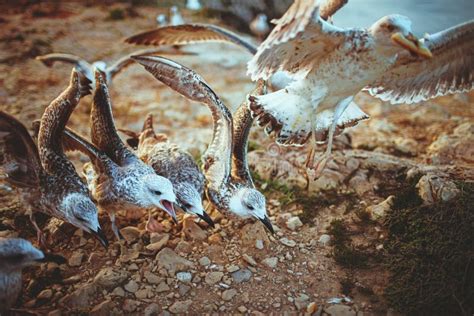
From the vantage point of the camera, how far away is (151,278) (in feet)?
9.53

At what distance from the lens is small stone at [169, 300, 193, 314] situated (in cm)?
267

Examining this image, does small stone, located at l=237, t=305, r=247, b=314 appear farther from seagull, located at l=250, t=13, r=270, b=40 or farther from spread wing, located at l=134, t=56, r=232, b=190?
seagull, located at l=250, t=13, r=270, b=40

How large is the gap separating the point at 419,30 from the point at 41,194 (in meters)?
4.04

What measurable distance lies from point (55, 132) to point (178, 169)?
105cm

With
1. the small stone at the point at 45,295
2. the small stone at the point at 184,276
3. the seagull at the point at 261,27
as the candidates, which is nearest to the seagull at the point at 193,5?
the seagull at the point at 261,27

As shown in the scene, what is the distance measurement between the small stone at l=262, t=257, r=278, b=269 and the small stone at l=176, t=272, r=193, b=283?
60 centimetres

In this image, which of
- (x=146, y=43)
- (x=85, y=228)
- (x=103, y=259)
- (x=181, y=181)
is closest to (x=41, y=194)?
(x=85, y=228)

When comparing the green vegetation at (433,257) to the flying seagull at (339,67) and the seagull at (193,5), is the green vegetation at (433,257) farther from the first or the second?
the seagull at (193,5)

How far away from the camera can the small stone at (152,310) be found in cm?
265

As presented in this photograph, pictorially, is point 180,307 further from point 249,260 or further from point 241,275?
point 249,260

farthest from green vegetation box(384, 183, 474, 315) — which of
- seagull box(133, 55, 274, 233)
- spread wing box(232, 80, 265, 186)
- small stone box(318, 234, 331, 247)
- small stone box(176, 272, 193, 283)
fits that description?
small stone box(176, 272, 193, 283)

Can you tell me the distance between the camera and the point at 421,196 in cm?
345

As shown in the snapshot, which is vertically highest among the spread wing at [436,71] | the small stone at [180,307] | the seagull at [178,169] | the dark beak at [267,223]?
the spread wing at [436,71]

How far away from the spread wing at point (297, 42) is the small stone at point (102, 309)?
197 centimetres
